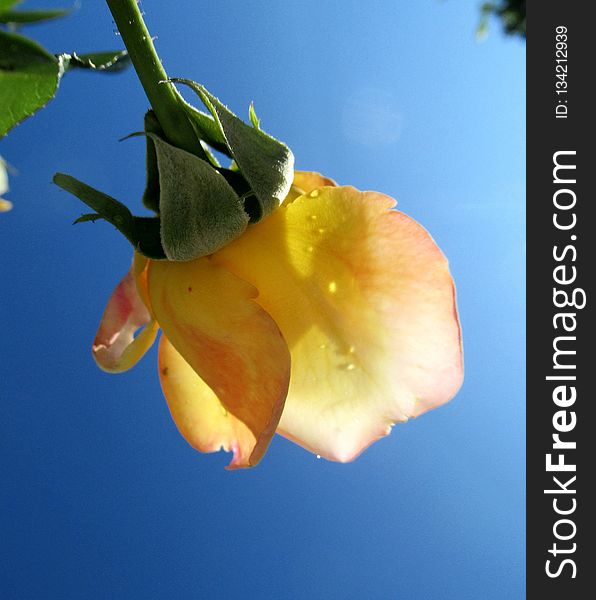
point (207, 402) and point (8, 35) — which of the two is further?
point (207, 402)

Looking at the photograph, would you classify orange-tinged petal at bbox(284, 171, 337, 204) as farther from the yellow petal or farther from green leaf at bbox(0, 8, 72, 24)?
green leaf at bbox(0, 8, 72, 24)

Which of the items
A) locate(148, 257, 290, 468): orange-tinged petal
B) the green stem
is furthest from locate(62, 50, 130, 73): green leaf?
locate(148, 257, 290, 468): orange-tinged petal

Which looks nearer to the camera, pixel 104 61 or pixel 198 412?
pixel 104 61

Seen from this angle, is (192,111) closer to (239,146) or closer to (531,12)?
(239,146)

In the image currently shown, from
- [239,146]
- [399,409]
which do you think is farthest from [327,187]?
[399,409]

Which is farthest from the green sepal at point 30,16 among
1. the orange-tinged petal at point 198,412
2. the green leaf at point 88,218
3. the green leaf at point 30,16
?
the orange-tinged petal at point 198,412

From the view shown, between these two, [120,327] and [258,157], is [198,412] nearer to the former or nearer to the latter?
[120,327]

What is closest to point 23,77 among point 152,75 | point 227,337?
point 152,75

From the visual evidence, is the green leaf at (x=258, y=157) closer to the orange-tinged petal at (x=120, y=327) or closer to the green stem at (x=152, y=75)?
the green stem at (x=152, y=75)
